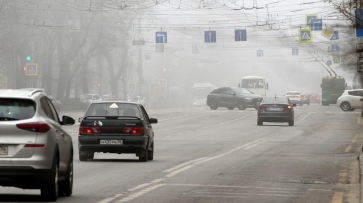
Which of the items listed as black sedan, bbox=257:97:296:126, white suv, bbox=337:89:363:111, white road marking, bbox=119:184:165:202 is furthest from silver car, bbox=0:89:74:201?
white suv, bbox=337:89:363:111

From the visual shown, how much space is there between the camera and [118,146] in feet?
56.7

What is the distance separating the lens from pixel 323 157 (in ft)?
64.0

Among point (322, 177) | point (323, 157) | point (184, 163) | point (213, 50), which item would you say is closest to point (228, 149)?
point (323, 157)

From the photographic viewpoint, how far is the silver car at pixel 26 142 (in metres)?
9.40

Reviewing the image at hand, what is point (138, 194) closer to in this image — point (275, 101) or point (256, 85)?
point (275, 101)

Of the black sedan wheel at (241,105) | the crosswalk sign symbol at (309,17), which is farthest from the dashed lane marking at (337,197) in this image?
the black sedan wheel at (241,105)

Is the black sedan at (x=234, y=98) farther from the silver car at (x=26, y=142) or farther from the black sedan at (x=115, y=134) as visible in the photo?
the silver car at (x=26, y=142)

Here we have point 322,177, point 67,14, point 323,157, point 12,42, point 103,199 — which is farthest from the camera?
point 67,14

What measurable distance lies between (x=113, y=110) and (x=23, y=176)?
8443 millimetres

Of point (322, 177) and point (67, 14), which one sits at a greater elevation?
point (67, 14)

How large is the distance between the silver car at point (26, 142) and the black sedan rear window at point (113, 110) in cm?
779

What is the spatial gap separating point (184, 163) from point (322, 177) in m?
3.74

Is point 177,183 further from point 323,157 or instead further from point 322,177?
point 323,157

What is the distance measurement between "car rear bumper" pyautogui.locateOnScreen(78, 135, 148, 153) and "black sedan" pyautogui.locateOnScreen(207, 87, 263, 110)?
39221mm
